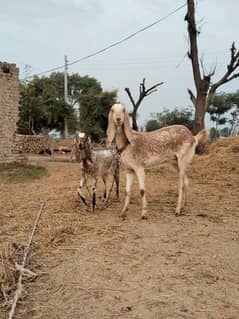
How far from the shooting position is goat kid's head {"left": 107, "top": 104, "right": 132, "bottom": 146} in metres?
7.56

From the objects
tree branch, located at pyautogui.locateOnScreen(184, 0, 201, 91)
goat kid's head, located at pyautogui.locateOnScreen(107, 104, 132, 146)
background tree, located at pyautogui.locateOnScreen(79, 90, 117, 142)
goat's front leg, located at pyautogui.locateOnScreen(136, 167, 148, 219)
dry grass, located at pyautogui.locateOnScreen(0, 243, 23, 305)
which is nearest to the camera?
dry grass, located at pyautogui.locateOnScreen(0, 243, 23, 305)

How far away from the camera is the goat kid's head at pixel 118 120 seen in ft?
24.8

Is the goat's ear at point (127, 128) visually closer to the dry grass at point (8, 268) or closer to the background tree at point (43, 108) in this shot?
the dry grass at point (8, 268)

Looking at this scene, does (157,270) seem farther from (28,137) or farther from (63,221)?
(28,137)

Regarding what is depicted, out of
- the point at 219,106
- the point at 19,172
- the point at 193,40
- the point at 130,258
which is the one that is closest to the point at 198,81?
the point at 193,40

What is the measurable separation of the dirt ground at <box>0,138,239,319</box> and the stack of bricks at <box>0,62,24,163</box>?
8055 mm

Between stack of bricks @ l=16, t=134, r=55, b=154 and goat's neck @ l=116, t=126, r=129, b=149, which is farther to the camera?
stack of bricks @ l=16, t=134, r=55, b=154

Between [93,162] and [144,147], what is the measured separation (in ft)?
3.62

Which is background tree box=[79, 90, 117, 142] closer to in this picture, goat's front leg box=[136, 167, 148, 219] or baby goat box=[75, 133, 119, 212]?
baby goat box=[75, 133, 119, 212]

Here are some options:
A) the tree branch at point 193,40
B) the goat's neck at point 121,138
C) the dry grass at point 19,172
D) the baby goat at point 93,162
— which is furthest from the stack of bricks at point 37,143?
the goat's neck at point 121,138

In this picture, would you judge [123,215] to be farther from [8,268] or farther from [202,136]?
[8,268]

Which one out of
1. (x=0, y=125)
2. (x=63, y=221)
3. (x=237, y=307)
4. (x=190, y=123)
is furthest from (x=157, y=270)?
(x=190, y=123)

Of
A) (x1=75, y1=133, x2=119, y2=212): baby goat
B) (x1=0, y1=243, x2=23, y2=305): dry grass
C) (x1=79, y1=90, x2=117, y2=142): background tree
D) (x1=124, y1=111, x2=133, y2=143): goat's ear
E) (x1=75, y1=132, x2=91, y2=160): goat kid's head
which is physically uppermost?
(x1=79, y1=90, x2=117, y2=142): background tree

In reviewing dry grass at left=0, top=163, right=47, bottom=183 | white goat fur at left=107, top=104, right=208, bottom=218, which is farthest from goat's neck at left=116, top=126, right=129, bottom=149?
dry grass at left=0, top=163, right=47, bottom=183
